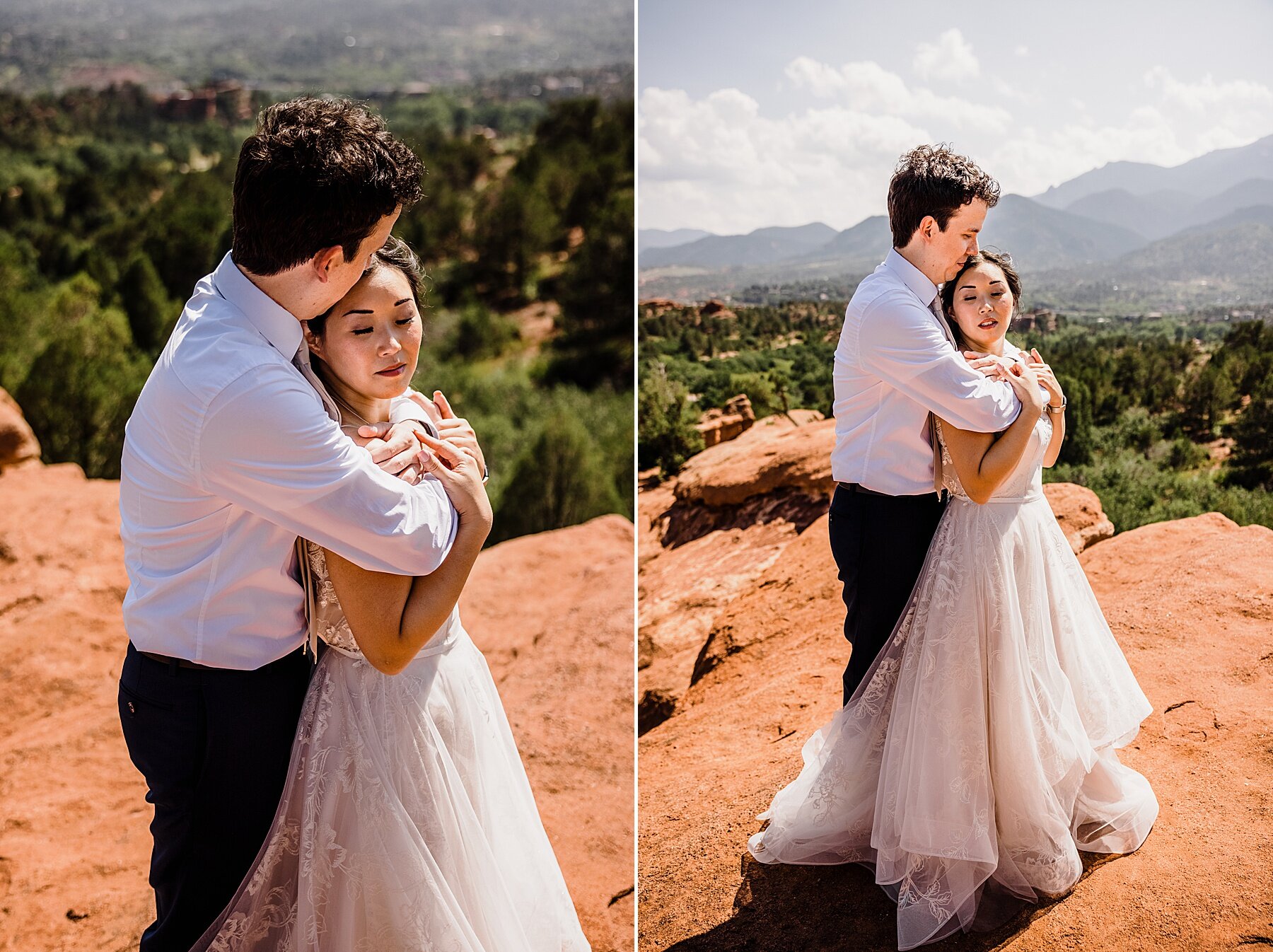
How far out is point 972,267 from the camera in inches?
99.0

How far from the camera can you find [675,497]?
23.7 ft

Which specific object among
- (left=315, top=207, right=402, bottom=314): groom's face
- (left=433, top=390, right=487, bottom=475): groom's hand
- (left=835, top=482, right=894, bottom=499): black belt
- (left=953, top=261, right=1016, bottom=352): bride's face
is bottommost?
(left=835, top=482, right=894, bottom=499): black belt

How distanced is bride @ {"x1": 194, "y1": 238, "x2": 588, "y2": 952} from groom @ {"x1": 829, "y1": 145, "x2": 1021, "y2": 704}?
3.70 feet

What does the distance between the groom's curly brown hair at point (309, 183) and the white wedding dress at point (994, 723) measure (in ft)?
4.97

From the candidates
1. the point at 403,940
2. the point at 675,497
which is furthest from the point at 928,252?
the point at 675,497

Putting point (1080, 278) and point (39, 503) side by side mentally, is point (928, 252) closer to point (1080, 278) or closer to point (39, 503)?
point (1080, 278)

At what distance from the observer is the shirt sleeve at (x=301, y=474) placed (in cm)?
150

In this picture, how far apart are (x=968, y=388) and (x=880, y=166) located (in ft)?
11.6

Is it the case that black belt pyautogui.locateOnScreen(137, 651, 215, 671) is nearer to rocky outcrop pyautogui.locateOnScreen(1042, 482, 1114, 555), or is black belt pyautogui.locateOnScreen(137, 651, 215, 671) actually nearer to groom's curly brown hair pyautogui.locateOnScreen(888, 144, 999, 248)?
groom's curly brown hair pyautogui.locateOnScreen(888, 144, 999, 248)

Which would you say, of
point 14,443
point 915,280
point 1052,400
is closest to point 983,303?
point 915,280

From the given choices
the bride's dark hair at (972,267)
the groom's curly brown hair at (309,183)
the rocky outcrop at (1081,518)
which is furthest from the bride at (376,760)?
the rocky outcrop at (1081,518)

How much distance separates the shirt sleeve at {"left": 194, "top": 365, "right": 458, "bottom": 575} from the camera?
1504 millimetres

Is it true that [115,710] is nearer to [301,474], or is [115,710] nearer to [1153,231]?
[301,474]

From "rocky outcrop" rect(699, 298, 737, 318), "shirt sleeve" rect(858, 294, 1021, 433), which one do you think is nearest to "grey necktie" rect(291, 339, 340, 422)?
"shirt sleeve" rect(858, 294, 1021, 433)
